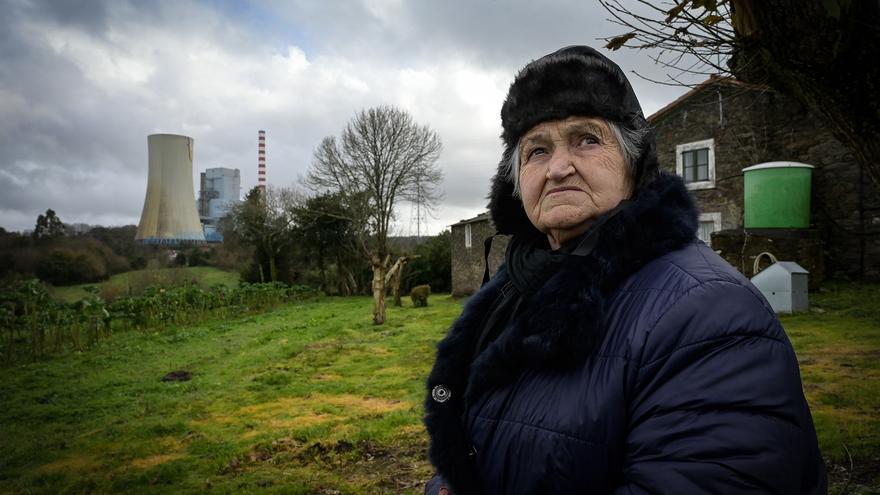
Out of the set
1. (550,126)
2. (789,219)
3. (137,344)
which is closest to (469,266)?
(789,219)

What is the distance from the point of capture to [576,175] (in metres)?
1.54

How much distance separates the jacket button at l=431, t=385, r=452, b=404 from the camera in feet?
4.99

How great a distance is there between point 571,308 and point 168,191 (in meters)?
20.2

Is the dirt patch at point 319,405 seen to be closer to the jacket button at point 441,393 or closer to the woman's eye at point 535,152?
the jacket button at point 441,393

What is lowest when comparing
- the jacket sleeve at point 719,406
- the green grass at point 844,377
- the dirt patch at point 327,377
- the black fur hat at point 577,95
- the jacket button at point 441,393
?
the dirt patch at point 327,377

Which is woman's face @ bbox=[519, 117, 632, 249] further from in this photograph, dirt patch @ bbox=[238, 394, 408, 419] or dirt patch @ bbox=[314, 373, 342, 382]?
dirt patch @ bbox=[314, 373, 342, 382]

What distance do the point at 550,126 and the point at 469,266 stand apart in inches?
879

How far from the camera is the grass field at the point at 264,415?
4113mm

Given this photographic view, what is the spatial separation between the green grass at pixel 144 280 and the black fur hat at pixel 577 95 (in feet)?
29.0

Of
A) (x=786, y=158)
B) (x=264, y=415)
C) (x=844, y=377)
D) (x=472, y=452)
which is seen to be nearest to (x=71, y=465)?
(x=264, y=415)

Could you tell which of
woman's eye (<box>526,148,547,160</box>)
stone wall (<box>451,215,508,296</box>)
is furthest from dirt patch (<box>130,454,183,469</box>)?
stone wall (<box>451,215,508,296</box>)

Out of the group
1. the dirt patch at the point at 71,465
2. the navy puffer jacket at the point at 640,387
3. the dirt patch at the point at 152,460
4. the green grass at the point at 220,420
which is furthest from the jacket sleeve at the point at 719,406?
the dirt patch at the point at 71,465

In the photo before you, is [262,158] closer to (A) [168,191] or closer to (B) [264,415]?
(A) [168,191]

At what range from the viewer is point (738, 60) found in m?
3.05
